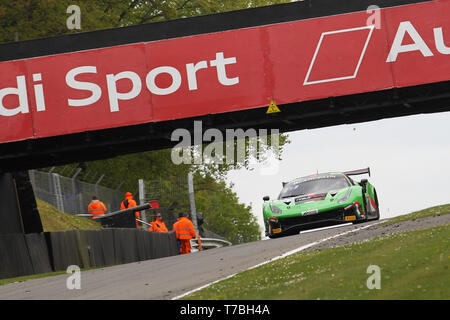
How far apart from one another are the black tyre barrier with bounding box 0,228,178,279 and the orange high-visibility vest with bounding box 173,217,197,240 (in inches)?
107

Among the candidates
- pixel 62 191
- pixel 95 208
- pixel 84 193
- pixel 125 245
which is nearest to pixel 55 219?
pixel 95 208

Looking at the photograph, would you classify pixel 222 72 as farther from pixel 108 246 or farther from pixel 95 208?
pixel 95 208

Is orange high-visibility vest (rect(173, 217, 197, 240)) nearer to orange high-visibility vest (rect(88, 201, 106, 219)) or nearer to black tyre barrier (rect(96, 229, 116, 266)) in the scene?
orange high-visibility vest (rect(88, 201, 106, 219))

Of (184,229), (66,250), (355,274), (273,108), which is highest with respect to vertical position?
(273,108)

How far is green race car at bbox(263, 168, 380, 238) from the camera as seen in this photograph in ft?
66.6

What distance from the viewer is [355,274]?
1003cm

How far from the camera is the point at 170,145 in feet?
75.1

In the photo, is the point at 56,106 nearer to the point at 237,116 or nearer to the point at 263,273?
the point at 237,116

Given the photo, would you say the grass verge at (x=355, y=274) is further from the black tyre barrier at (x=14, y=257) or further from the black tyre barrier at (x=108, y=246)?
the black tyre barrier at (x=108, y=246)

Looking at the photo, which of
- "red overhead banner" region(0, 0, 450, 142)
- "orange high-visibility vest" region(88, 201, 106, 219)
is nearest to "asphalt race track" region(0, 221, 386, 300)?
"red overhead banner" region(0, 0, 450, 142)

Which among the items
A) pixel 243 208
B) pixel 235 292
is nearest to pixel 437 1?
pixel 235 292

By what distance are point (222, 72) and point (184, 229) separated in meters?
6.88

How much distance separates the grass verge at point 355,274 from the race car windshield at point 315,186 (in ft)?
23.8

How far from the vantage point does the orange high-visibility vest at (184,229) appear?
26391mm
